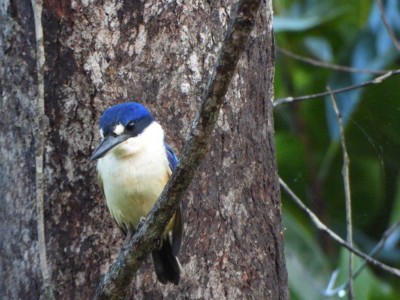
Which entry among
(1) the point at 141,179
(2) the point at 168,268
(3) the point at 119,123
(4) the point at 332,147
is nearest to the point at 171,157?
(1) the point at 141,179

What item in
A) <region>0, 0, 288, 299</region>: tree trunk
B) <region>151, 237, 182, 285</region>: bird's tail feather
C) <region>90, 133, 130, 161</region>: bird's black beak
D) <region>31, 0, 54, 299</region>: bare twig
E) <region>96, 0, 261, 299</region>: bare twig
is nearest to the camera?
<region>96, 0, 261, 299</region>: bare twig

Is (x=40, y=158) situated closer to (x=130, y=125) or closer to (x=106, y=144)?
(x=106, y=144)

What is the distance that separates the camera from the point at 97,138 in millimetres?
3918

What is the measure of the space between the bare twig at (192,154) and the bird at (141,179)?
35 centimetres

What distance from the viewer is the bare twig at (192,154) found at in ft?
9.77

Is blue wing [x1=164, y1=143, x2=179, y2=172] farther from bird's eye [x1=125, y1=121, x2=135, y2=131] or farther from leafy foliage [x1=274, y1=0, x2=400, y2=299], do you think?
leafy foliage [x1=274, y1=0, x2=400, y2=299]

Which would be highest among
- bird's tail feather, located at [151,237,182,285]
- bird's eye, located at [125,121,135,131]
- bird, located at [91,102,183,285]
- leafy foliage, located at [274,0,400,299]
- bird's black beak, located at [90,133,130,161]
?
bird's eye, located at [125,121,135,131]

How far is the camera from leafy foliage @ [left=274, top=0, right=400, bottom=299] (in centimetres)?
692

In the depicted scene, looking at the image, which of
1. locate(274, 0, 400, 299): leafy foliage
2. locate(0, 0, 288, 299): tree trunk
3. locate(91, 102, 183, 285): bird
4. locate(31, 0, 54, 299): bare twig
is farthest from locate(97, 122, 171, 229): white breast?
locate(274, 0, 400, 299): leafy foliage

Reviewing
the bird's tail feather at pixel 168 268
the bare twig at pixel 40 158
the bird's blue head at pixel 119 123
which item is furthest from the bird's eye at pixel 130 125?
the bird's tail feather at pixel 168 268

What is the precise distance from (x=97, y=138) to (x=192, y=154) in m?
0.84

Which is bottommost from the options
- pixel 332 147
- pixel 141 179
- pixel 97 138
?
pixel 332 147

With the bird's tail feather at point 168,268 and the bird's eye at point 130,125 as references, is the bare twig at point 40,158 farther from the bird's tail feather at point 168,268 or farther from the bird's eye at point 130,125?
the bird's tail feather at point 168,268

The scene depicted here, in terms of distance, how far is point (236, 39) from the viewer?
299 centimetres
